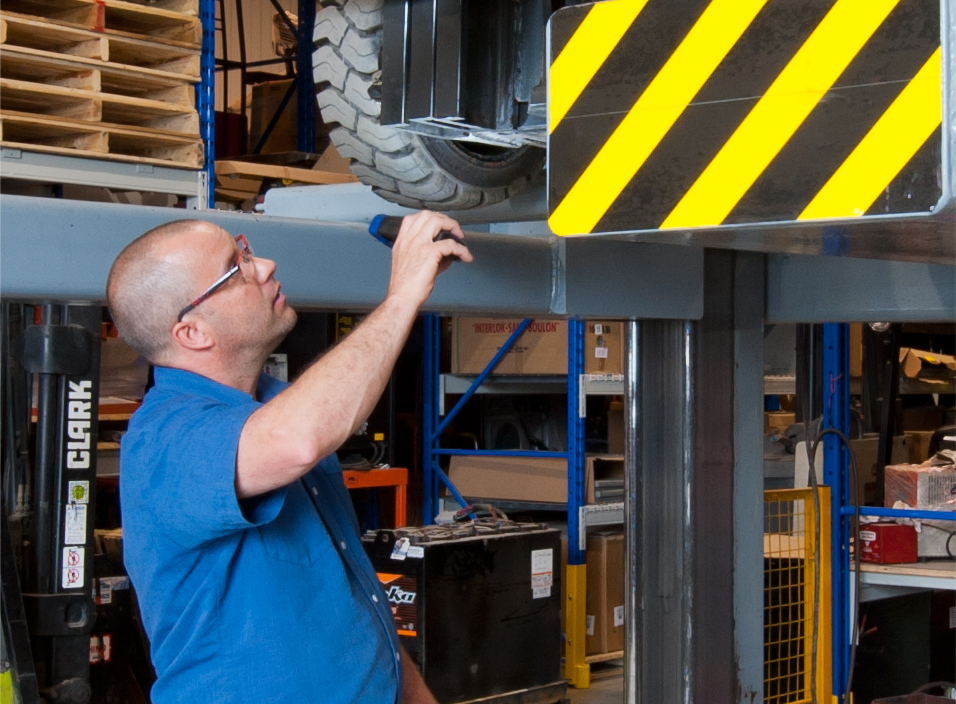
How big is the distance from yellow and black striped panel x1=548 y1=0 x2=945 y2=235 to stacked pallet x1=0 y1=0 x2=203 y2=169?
11.1ft

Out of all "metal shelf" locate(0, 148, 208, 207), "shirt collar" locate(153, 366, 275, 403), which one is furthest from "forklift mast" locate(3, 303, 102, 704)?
"shirt collar" locate(153, 366, 275, 403)

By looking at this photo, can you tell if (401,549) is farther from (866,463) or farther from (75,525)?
(866,463)

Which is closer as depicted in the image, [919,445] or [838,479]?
[838,479]

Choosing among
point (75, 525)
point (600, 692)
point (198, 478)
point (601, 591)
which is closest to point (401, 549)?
point (75, 525)

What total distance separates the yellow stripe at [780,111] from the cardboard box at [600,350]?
5.50 meters

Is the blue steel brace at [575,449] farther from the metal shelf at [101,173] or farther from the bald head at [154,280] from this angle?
the bald head at [154,280]

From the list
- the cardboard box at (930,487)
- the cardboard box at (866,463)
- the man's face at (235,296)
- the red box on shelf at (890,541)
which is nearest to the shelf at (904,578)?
the red box on shelf at (890,541)

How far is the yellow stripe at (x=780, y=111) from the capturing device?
1.29m

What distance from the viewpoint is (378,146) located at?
8.11 ft

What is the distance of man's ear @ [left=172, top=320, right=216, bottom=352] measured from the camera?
1.82 metres

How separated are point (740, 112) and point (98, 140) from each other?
12.1 ft

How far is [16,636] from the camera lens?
13.9 ft

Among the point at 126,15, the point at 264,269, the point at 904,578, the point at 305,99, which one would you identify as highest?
the point at 305,99

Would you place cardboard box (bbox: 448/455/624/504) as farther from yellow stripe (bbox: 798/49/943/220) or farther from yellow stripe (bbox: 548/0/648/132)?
yellow stripe (bbox: 798/49/943/220)
